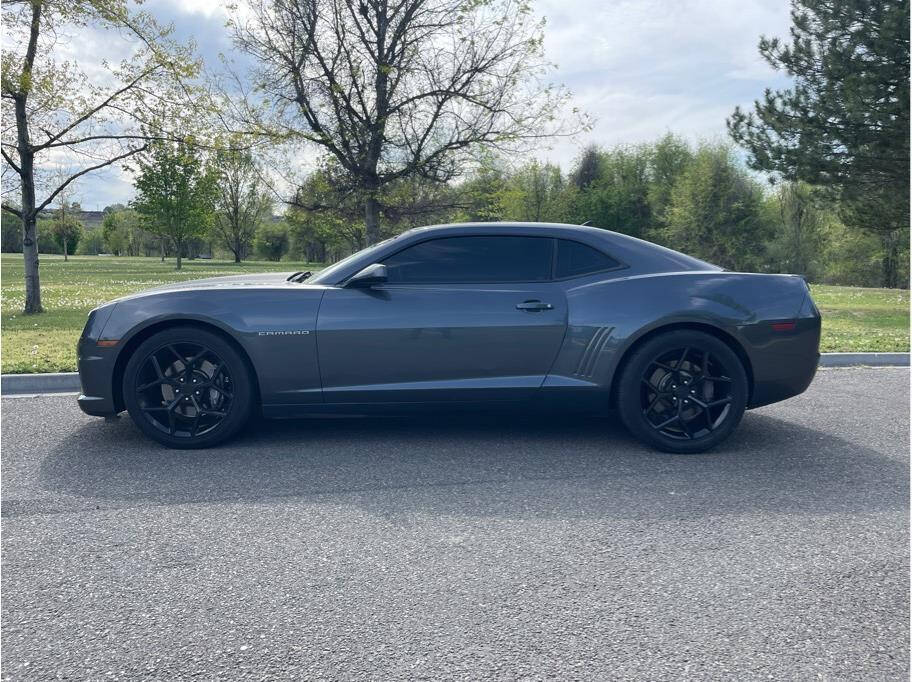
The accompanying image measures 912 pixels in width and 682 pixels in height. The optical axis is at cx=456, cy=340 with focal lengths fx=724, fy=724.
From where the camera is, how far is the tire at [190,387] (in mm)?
Result: 4402

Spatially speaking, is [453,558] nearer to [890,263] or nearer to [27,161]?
[27,161]

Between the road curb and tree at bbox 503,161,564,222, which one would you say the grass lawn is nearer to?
the road curb

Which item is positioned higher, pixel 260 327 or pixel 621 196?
pixel 621 196

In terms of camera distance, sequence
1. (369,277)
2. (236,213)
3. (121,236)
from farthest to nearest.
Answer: (121,236) → (236,213) → (369,277)

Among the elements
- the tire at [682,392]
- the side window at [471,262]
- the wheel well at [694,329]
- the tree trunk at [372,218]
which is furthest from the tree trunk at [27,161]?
the tire at [682,392]

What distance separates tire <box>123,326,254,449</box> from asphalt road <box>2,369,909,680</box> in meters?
0.16

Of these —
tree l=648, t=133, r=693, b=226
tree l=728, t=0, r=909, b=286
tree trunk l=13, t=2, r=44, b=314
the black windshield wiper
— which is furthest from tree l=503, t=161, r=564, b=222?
the black windshield wiper

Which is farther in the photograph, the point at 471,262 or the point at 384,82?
the point at 384,82

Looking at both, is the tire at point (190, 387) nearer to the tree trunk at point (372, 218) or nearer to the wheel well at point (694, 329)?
the wheel well at point (694, 329)

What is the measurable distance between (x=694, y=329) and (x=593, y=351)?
2.14 feet

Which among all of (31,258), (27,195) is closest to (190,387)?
(31,258)

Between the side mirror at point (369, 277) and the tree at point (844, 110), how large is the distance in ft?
51.9

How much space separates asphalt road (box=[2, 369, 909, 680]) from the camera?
7.15 ft

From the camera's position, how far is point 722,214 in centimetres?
4991
